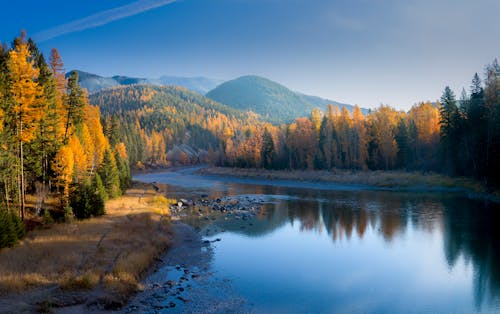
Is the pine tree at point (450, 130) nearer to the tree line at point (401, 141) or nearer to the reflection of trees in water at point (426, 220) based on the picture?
the tree line at point (401, 141)

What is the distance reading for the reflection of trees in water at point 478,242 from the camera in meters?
20.3

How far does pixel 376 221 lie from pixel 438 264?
13773 millimetres

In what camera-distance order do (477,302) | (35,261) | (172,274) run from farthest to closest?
(172,274), (35,261), (477,302)

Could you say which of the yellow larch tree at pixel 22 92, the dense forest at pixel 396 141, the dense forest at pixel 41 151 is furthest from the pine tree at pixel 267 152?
the yellow larch tree at pixel 22 92

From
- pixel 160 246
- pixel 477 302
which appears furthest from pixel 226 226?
pixel 477 302

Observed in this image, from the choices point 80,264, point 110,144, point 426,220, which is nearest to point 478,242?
point 426,220

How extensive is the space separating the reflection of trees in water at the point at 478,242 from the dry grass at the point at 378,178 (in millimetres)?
13292

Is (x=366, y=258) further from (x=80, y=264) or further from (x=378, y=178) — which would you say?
(x=378, y=178)

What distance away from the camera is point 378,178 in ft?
239

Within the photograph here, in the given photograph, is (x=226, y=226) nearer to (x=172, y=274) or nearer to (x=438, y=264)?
(x=172, y=274)

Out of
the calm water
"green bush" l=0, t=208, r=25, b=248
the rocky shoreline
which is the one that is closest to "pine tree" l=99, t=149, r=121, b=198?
the rocky shoreline

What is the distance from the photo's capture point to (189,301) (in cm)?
1823

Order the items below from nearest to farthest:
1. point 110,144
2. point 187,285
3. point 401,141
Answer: point 187,285
point 110,144
point 401,141

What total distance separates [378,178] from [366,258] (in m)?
49.8
